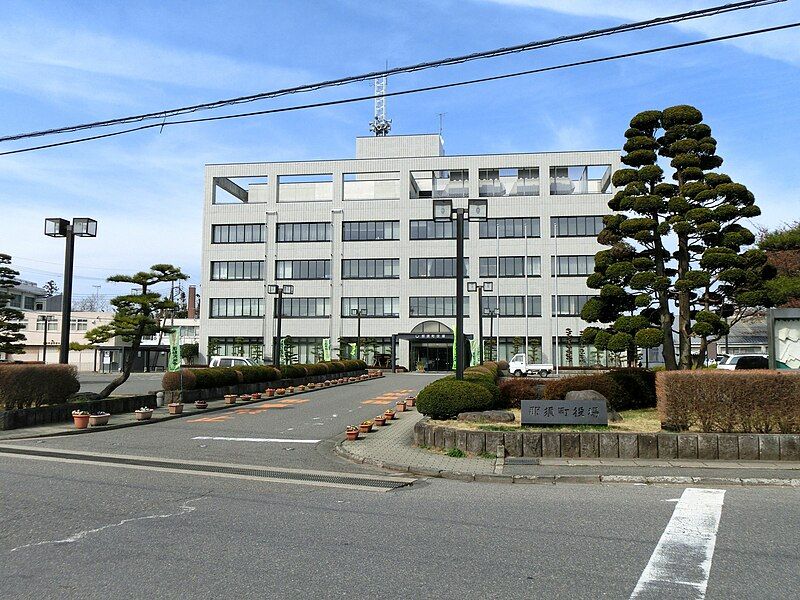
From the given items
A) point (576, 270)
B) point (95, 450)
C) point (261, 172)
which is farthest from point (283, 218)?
point (95, 450)

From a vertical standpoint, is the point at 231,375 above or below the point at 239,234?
below

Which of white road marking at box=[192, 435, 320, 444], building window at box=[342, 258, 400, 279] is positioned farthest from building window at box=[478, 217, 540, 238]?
white road marking at box=[192, 435, 320, 444]

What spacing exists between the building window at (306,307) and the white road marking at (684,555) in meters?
57.8

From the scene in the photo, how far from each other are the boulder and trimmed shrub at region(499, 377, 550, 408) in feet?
11.9

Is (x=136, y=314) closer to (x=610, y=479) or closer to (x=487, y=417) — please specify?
(x=487, y=417)

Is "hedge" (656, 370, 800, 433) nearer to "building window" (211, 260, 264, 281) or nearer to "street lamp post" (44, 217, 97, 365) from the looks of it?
"street lamp post" (44, 217, 97, 365)

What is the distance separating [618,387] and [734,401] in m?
5.50

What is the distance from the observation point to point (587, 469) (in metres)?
10.5

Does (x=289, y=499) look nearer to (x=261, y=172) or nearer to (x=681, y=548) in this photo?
(x=681, y=548)

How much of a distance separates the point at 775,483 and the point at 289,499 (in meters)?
6.81

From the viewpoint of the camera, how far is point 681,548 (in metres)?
6.11

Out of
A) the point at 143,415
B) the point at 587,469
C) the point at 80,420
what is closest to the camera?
the point at 587,469

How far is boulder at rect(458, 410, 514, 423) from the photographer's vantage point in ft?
45.5

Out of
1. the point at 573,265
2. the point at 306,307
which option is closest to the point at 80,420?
the point at 306,307
